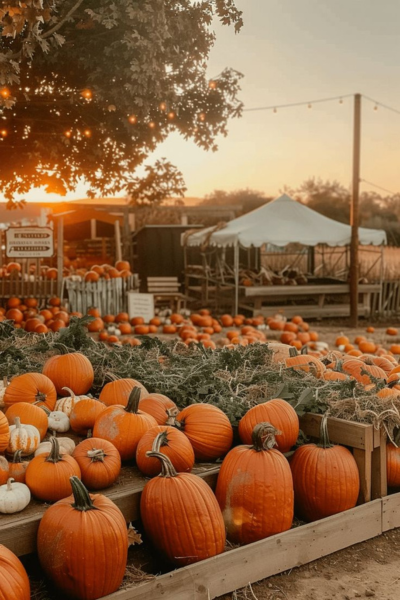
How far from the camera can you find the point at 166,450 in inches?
132

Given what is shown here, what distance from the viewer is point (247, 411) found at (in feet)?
12.9

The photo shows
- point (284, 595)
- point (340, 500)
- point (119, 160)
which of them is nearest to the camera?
point (284, 595)

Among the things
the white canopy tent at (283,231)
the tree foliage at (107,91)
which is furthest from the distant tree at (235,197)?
the tree foliage at (107,91)

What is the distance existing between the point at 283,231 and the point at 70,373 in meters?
12.7

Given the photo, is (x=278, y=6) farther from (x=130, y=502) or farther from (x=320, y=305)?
(x=130, y=502)

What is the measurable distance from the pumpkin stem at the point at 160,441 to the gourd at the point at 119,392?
77cm

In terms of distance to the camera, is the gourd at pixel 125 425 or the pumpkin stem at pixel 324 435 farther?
the pumpkin stem at pixel 324 435

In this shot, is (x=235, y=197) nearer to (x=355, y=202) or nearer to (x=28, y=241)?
(x=355, y=202)

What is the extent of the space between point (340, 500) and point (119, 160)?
1136 cm

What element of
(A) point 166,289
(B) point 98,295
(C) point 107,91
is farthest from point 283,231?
(C) point 107,91

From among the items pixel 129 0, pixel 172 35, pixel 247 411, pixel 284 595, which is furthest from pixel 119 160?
pixel 284 595

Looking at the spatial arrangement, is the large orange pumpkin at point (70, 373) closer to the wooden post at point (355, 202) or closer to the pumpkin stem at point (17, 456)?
the pumpkin stem at point (17, 456)

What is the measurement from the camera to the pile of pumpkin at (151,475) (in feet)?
9.06

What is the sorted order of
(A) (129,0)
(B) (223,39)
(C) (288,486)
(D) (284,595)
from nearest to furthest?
(D) (284,595) → (C) (288,486) → (A) (129,0) → (B) (223,39)
